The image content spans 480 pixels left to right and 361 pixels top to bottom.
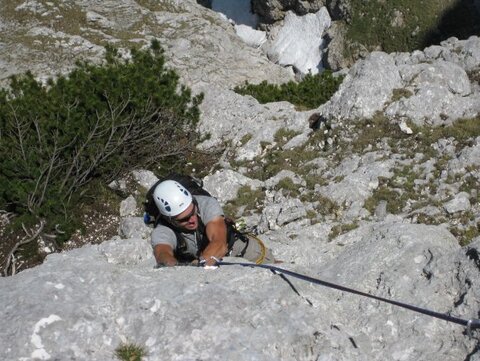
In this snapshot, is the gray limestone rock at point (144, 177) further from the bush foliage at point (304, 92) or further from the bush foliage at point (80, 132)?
the bush foliage at point (304, 92)

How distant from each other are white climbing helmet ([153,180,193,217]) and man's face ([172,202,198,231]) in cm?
6

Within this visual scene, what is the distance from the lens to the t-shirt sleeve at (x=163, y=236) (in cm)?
705

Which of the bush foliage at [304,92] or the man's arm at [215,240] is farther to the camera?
the bush foliage at [304,92]

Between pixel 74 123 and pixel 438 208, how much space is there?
9346 millimetres

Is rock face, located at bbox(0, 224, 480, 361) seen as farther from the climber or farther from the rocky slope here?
the climber

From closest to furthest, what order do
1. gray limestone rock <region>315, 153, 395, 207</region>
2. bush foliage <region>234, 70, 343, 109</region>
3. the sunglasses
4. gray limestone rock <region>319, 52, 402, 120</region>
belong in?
the sunglasses, gray limestone rock <region>315, 153, 395, 207</region>, gray limestone rock <region>319, 52, 402, 120</region>, bush foliage <region>234, 70, 343, 109</region>

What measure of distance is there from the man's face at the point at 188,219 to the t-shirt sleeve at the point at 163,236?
0.63ft

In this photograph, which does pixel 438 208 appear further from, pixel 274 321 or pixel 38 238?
pixel 38 238

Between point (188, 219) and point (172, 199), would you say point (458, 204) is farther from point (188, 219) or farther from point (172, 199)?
point (172, 199)

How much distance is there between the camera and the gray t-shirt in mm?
7090

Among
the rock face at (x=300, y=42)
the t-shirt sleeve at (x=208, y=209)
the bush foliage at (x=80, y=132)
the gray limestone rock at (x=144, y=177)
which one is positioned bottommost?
Result: the rock face at (x=300, y=42)

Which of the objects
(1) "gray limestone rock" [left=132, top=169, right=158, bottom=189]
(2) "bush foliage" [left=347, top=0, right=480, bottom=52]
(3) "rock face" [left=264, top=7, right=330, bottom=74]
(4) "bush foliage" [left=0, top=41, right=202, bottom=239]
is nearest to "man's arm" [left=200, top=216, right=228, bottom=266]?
(4) "bush foliage" [left=0, top=41, right=202, bottom=239]

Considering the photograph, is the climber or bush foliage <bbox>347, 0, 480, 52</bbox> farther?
bush foliage <bbox>347, 0, 480, 52</bbox>

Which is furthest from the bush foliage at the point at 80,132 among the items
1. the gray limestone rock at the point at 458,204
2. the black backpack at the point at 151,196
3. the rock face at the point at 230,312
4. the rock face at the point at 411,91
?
the gray limestone rock at the point at 458,204
